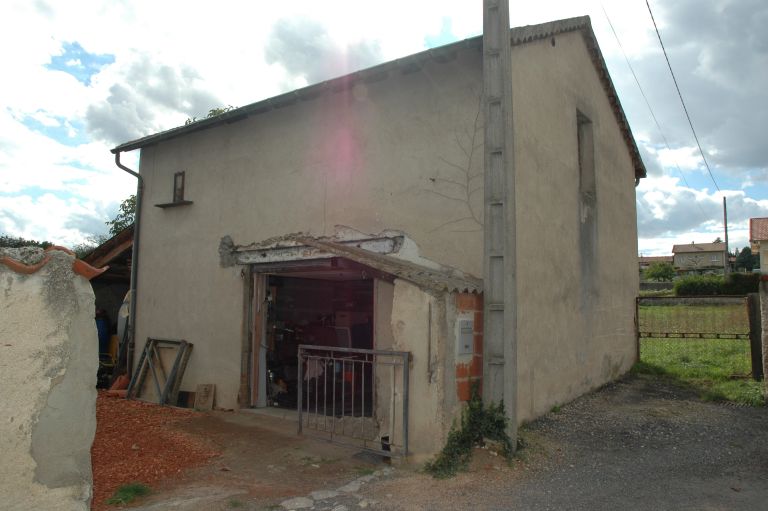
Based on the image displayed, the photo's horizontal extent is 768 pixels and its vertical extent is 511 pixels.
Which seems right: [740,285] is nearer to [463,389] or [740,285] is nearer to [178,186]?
[463,389]

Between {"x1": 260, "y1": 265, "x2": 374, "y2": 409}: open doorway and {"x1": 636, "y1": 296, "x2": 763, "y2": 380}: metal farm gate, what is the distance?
615cm

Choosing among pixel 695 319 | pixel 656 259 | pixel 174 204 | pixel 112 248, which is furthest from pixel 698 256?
pixel 174 204

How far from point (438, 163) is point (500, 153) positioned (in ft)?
3.32

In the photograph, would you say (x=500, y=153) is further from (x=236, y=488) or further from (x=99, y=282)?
(x=99, y=282)

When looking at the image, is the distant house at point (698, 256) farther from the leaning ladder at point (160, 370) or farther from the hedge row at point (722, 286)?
the leaning ladder at point (160, 370)

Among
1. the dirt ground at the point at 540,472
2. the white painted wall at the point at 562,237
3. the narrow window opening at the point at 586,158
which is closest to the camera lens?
the dirt ground at the point at 540,472

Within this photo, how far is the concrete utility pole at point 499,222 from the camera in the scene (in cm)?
579

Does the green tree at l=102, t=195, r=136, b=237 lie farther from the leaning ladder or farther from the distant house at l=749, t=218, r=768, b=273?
the distant house at l=749, t=218, r=768, b=273

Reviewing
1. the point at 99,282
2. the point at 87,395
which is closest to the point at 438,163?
the point at 87,395

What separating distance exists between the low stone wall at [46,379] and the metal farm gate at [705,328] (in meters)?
10.6

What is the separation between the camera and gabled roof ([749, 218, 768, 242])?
32278mm

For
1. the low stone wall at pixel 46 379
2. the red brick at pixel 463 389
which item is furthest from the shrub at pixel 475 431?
the low stone wall at pixel 46 379

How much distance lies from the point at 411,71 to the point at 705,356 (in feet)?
32.2

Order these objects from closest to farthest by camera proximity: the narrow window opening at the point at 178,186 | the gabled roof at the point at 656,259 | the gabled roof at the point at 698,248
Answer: the narrow window opening at the point at 178,186, the gabled roof at the point at 698,248, the gabled roof at the point at 656,259
